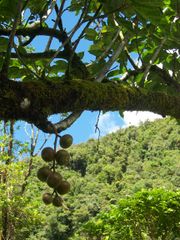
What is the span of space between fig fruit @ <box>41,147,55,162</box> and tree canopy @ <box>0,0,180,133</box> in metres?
0.07

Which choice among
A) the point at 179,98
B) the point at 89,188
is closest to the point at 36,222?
the point at 179,98

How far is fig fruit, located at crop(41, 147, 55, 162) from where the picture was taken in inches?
52.0

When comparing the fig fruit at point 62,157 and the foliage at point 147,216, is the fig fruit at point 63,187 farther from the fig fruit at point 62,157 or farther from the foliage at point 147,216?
the foliage at point 147,216

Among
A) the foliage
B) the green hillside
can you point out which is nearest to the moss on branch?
the foliage

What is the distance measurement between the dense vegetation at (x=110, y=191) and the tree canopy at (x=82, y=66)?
4.75 metres

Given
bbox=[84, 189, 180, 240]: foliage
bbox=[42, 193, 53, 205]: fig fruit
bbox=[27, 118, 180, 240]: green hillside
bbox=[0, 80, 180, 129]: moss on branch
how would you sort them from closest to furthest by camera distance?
bbox=[0, 80, 180, 129]: moss on branch, bbox=[42, 193, 53, 205]: fig fruit, bbox=[84, 189, 180, 240]: foliage, bbox=[27, 118, 180, 240]: green hillside

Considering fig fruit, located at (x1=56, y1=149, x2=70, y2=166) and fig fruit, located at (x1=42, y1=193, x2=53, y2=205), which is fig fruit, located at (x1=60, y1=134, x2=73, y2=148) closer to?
fig fruit, located at (x1=56, y1=149, x2=70, y2=166)

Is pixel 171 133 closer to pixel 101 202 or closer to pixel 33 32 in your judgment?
pixel 101 202

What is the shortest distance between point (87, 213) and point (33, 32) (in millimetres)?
40808

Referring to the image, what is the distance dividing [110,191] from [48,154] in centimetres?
4057

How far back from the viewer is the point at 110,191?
136 feet

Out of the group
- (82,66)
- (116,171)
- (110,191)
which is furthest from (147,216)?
(116,171)

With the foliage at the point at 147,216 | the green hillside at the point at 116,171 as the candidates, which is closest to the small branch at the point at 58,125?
the foliage at the point at 147,216

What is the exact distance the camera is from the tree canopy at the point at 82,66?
1.30 metres
